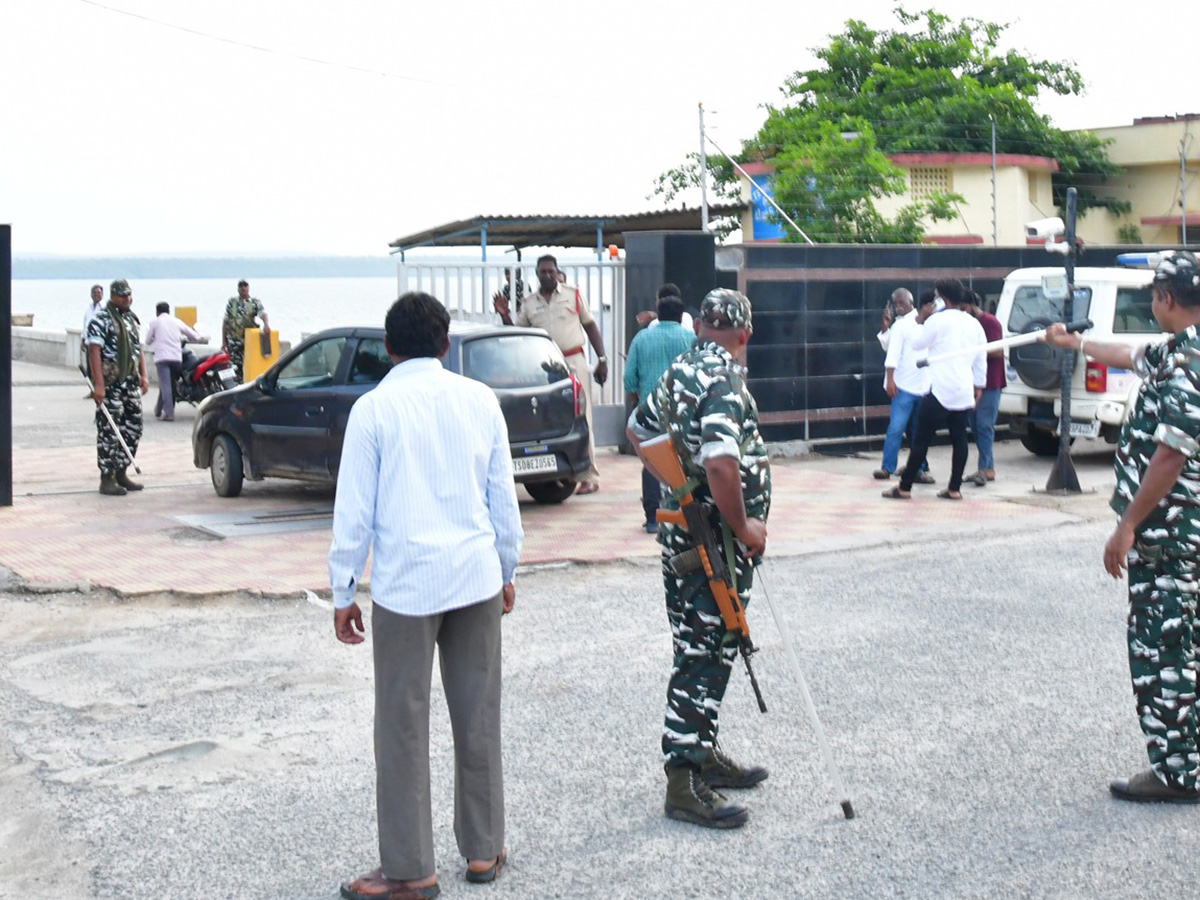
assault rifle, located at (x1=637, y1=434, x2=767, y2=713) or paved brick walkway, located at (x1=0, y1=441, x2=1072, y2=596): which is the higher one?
assault rifle, located at (x1=637, y1=434, x2=767, y2=713)

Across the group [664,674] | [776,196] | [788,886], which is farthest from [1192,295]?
[776,196]

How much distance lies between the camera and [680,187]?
39531 millimetres

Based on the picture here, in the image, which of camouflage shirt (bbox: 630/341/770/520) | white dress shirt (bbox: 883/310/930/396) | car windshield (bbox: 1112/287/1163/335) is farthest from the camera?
car windshield (bbox: 1112/287/1163/335)

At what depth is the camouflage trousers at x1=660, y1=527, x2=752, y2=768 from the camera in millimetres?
5086

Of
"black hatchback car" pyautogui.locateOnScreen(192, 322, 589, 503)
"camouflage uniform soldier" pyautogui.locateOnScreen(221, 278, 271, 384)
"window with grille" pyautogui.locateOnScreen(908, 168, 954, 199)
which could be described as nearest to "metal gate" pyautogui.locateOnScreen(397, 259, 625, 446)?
"black hatchback car" pyautogui.locateOnScreen(192, 322, 589, 503)

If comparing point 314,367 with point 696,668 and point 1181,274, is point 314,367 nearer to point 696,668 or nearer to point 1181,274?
point 696,668

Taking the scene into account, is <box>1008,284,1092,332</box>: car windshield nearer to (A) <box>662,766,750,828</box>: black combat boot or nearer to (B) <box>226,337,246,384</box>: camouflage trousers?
(A) <box>662,766,750,828</box>: black combat boot

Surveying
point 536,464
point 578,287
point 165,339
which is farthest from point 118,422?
point 165,339

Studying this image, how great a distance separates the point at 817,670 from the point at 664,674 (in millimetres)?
737

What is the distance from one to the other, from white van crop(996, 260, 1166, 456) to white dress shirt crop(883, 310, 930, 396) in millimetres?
1742

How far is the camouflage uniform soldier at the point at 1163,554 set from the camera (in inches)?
201

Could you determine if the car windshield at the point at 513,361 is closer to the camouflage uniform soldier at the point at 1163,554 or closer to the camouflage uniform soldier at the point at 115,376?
the camouflage uniform soldier at the point at 115,376

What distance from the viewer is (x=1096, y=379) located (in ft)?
47.5

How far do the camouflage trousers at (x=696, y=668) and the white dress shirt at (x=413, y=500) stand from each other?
33.7 inches
